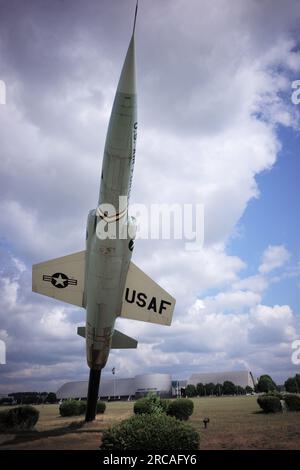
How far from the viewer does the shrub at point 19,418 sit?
1922 cm

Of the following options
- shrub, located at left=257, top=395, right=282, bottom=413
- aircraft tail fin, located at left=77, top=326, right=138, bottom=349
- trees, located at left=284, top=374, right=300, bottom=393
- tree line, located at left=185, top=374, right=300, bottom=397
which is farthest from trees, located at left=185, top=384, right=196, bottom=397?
aircraft tail fin, located at left=77, top=326, right=138, bottom=349

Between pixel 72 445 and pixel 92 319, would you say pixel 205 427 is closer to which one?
pixel 72 445

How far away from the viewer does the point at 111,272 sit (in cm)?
1438

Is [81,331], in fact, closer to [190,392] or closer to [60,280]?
[60,280]

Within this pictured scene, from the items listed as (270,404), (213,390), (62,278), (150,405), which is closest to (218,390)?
(213,390)

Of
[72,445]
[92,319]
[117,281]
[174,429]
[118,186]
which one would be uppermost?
[118,186]

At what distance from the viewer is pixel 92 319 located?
1592 cm

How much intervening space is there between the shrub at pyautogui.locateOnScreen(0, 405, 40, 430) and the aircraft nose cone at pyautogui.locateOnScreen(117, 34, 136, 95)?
18.3 metres

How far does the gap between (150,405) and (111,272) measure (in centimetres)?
1118

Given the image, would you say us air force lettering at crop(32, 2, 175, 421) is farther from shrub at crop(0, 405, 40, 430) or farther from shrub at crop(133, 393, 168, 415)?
shrub at crop(0, 405, 40, 430)

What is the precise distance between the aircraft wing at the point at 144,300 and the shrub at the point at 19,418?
9.01m
